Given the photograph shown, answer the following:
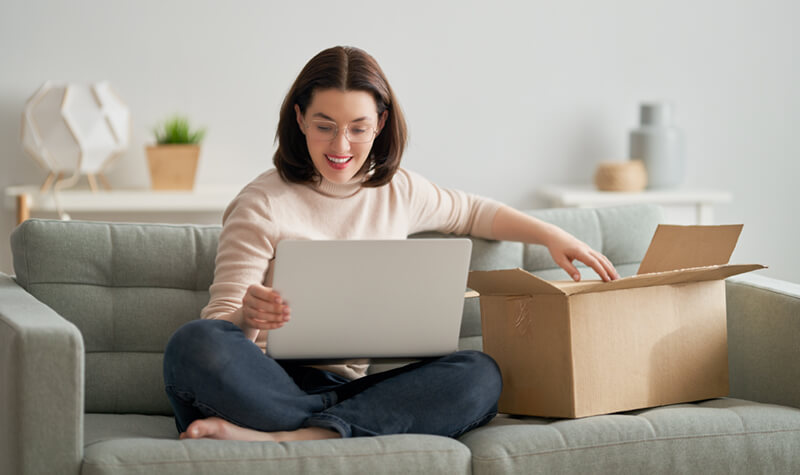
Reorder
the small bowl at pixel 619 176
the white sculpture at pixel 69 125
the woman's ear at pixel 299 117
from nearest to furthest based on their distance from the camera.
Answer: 1. the woman's ear at pixel 299 117
2. the white sculpture at pixel 69 125
3. the small bowl at pixel 619 176

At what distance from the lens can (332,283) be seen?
→ 1.50m

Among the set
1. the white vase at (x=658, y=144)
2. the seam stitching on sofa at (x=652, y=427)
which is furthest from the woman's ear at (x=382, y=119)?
the white vase at (x=658, y=144)

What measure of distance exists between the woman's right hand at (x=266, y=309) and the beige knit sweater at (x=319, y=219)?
0.11 meters

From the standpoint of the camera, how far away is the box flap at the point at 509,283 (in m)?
1.58

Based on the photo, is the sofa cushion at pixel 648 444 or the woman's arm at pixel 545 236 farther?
the woman's arm at pixel 545 236

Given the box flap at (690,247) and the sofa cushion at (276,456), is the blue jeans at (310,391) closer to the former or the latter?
the sofa cushion at (276,456)

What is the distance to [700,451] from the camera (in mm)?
1570

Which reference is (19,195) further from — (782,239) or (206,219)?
(782,239)

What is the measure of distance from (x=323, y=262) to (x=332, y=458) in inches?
12.0

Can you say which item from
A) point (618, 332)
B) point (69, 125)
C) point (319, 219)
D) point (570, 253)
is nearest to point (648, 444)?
point (618, 332)

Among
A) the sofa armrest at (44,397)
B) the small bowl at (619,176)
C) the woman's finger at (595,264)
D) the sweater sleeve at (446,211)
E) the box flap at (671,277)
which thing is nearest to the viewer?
the sofa armrest at (44,397)

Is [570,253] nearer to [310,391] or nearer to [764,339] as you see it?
[764,339]

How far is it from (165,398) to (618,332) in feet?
2.91

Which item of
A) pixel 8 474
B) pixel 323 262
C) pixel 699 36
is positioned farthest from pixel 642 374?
pixel 699 36
